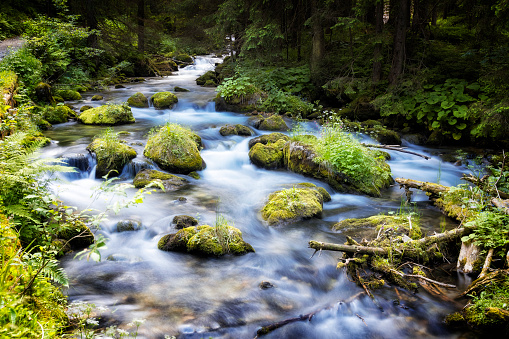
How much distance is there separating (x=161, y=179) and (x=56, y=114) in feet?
22.4

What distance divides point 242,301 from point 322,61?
13.4 metres

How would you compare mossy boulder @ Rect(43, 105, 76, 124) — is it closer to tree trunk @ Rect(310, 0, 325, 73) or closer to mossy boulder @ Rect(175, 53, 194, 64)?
tree trunk @ Rect(310, 0, 325, 73)

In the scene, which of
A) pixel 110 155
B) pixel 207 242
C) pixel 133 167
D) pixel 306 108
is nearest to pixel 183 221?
pixel 207 242

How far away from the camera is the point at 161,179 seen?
8.35 metres

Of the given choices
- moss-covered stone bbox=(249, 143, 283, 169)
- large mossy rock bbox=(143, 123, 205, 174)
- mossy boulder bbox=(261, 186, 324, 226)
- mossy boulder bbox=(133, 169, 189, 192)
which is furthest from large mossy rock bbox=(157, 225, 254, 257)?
moss-covered stone bbox=(249, 143, 283, 169)

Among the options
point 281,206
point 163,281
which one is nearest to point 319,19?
point 281,206

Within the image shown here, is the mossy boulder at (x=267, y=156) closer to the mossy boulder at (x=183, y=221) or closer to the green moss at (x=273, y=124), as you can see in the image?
the green moss at (x=273, y=124)

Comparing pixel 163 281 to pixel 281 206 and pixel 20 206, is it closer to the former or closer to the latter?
pixel 20 206

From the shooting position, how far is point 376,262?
15.6 feet

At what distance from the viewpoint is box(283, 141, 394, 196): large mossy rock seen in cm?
832

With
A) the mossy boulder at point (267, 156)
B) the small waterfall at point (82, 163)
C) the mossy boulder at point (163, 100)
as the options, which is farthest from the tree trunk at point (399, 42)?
the small waterfall at point (82, 163)

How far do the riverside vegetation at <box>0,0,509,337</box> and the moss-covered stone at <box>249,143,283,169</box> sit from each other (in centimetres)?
8

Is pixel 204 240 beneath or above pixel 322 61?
beneath

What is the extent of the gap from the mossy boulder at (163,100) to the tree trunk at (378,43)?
9.04 m
